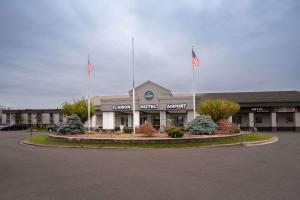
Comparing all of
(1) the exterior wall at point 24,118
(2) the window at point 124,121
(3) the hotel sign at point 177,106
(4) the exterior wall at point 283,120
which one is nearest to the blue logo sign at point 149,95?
(3) the hotel sign at point 177,106

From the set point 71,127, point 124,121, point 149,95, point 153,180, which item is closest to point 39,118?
point 124,121

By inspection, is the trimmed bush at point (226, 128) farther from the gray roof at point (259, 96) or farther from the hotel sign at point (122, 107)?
the hotel sign at point (122, 107)

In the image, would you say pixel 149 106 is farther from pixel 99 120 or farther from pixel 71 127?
pixel 71 127

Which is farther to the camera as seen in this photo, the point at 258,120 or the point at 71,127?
the point at 258,120

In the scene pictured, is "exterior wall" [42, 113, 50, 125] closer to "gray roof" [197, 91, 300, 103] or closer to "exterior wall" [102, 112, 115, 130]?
"exterior wall" [102, 112, 115, 130]

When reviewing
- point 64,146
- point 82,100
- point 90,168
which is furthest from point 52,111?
point 90,168

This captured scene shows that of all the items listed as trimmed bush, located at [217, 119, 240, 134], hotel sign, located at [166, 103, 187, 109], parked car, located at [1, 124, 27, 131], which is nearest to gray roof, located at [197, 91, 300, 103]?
hotel sign, located at [166, 103, 187, 109]

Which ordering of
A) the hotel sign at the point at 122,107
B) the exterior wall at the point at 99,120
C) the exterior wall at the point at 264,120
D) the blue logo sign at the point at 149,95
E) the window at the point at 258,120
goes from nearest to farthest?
the blue logo sign at the point at 149,95 < the hotel sign at the point at 122,107 < the exterior wall at the point at 264,120 < the window at the point at 258,120 < the exterior wall at the point at 99,120

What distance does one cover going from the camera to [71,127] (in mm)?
30094

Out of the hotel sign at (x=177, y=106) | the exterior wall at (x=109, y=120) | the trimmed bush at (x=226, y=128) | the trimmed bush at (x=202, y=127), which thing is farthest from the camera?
the exterior wall at (x=109, y=120)

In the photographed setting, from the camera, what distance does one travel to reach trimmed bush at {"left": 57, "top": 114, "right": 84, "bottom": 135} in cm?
2991

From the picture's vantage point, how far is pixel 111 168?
12.2 meters

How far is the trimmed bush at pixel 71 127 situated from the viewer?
2991 cm

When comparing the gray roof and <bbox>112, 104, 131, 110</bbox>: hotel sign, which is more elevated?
the gray roof
